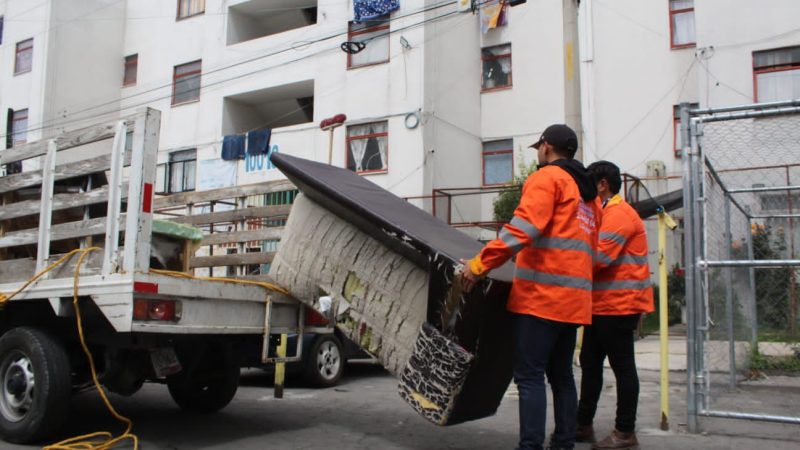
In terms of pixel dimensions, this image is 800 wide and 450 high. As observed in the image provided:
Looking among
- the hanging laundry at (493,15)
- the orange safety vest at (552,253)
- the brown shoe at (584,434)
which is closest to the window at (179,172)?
the hanging laundry at (493,15)

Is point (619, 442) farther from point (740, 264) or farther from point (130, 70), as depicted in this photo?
point (130, 70)

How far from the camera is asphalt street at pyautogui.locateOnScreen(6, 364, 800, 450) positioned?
458cm

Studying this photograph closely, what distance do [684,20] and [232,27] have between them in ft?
44.8

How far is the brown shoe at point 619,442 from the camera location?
4.28m

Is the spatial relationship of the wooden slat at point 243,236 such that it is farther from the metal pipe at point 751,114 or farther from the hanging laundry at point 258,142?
the hanging laundry at point 258,142

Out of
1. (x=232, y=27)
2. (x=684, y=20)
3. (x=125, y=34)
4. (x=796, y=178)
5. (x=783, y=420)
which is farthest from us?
(x=125, y=34)

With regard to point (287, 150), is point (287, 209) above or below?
below

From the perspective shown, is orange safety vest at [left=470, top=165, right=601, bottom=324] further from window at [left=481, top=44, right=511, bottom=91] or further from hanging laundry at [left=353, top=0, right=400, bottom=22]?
window at [left=481, top=44, right=511, bottom=91]

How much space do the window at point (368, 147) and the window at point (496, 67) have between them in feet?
12.2

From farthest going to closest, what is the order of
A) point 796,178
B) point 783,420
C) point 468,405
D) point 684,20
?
1. point 684,20
2. point 796,178
3. point 783,420
4. point 468,405

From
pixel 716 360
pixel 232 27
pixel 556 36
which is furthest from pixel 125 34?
pixel 716 360

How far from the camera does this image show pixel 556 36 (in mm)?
18297

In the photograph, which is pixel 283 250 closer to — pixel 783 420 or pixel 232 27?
pixel 783 420

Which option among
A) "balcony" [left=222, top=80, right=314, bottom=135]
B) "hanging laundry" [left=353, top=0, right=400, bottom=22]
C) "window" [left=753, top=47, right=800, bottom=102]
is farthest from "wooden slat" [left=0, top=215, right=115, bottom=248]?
"balcony" [left=222, top=80, right=314, bottom=135]
